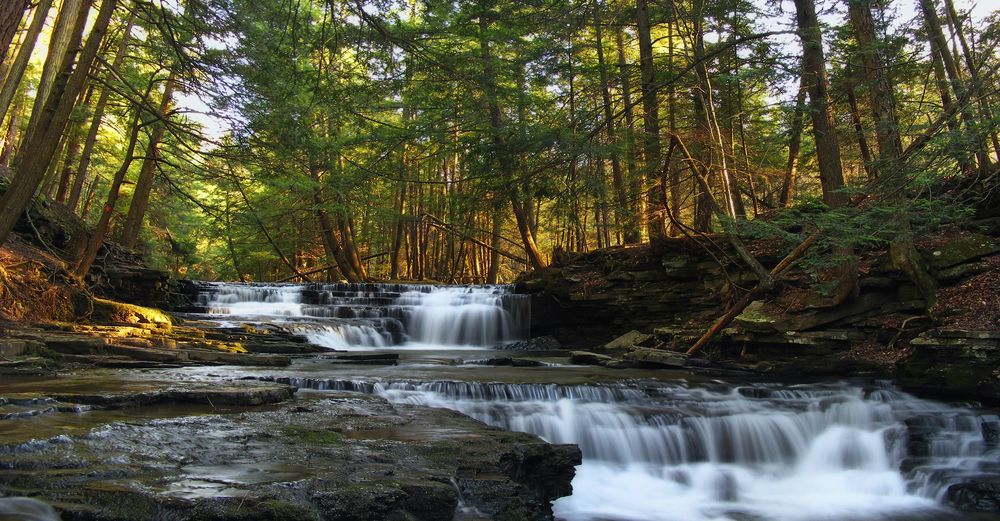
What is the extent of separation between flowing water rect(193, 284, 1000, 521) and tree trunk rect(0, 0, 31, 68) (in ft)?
15.1

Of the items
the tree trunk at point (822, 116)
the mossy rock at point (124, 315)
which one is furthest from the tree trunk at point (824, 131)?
the mossy rock at point (124, 315)

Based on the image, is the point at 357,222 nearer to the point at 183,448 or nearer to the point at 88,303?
the point at 88,303

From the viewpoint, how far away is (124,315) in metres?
11.6

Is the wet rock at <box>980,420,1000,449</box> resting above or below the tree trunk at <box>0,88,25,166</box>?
below

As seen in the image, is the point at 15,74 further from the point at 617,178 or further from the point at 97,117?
the point at 617,178

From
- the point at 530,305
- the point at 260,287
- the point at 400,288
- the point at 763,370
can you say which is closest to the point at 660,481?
the point at 763,370

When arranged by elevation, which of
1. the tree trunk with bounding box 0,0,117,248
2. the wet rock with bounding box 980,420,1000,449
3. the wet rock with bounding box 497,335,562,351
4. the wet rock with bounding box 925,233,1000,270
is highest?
the tree trunk with bounding box 0,0,117,248

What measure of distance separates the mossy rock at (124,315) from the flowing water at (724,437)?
4.12m

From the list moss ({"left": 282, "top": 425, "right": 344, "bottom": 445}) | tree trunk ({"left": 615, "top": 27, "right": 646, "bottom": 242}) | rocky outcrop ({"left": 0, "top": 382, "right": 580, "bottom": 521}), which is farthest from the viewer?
tree trunk ({"left": 615, "top": 27, "right": 646, "bottom": 242})

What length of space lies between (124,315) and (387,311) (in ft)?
21.8

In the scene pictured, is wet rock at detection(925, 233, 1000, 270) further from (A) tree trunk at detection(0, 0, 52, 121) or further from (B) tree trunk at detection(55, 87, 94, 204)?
(B) tree trunk at detection(55, 87, 94, 204)

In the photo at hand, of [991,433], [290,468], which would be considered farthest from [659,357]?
[290,468]

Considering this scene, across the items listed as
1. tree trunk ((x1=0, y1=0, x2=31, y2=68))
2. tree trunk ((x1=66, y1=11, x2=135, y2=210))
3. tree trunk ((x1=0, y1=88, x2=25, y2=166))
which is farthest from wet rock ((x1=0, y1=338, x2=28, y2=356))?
tree trunk ((x1=0, y1=88, x2=25, y2=166))

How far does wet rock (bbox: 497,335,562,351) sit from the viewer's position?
15.8 meters
